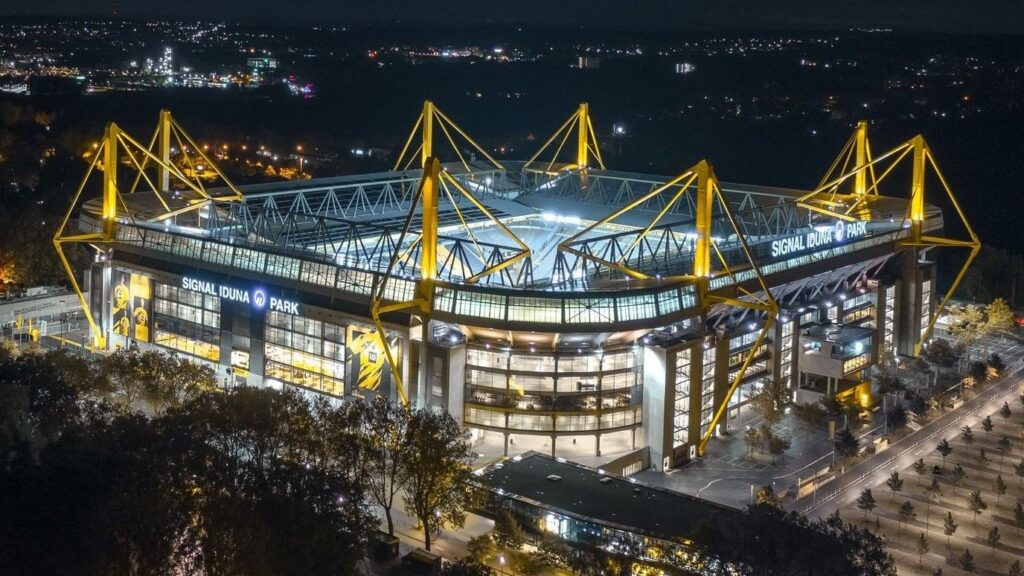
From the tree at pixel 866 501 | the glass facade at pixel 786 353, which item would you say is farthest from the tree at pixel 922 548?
the glass facade at pixel 786 353

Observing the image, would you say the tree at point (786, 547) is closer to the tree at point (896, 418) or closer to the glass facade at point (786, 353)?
the tree at point (896, 418)

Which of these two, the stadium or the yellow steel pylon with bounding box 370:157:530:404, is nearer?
the yellow steel pylon with bounding box 370:157:530:404

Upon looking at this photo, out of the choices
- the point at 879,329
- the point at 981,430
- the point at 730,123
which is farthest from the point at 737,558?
the point at 730,123

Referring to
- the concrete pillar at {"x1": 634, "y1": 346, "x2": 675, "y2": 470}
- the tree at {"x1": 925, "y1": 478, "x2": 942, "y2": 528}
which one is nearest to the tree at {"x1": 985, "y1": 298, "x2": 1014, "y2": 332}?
the tree at {"x1": 925, "y1": 478, "x2": 942, "y2": 528}

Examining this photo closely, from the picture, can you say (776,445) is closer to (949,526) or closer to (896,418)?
(896,418)

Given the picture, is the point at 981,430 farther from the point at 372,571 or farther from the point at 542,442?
the point at 372,571

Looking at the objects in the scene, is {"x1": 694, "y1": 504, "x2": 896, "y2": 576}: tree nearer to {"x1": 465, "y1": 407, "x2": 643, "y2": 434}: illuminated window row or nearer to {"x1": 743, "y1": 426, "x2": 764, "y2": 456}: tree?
{"x1": 465, "y1": 407, "x2": 643, "y2": 434}: illuminated window row
